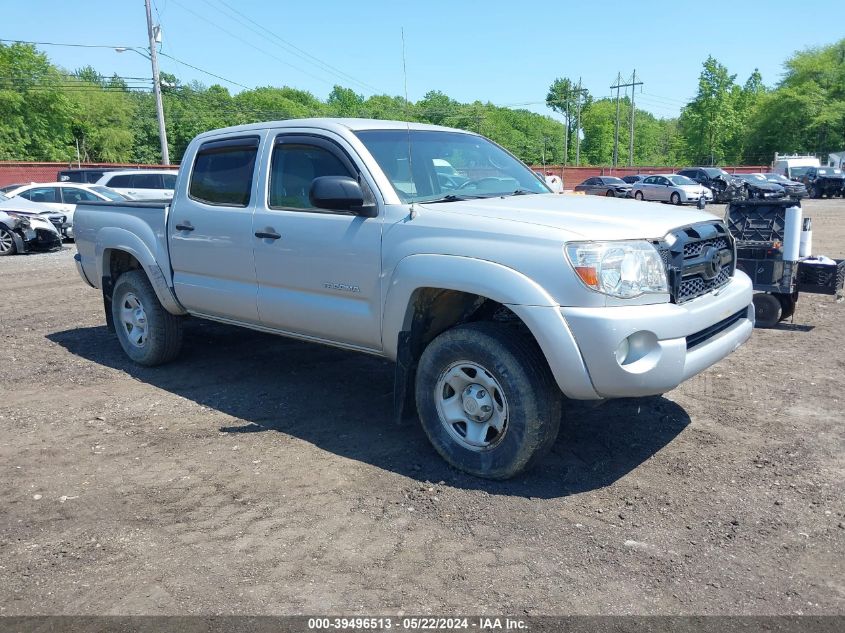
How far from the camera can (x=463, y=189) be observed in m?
4.82

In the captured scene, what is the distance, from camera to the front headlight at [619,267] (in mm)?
3641

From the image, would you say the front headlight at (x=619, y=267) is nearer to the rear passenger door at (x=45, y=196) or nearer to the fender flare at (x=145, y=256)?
the fender flare at (x=145, y=256)

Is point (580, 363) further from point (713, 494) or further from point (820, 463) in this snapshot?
point (820, 463)

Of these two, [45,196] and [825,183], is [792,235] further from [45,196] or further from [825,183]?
[825,183]

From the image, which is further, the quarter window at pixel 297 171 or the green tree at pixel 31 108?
the green tree at pixel 31 108

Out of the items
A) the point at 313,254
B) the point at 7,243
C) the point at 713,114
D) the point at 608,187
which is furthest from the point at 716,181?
the point at 713,114

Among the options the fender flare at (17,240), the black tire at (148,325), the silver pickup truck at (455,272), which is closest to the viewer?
the silver pickup truck at (455,272)

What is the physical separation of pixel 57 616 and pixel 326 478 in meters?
1.59

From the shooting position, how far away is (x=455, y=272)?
13.1 feet

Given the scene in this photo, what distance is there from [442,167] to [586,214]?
124 cm

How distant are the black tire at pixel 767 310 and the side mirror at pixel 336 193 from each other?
5260mm

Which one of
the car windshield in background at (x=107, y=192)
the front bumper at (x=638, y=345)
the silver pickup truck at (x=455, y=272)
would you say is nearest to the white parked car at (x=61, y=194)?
the car windshield in background at (x=107, y=192)

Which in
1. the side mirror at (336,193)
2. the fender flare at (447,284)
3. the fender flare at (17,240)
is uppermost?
the side mirror at (336,193)

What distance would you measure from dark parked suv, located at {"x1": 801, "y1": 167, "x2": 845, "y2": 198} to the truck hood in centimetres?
4037
